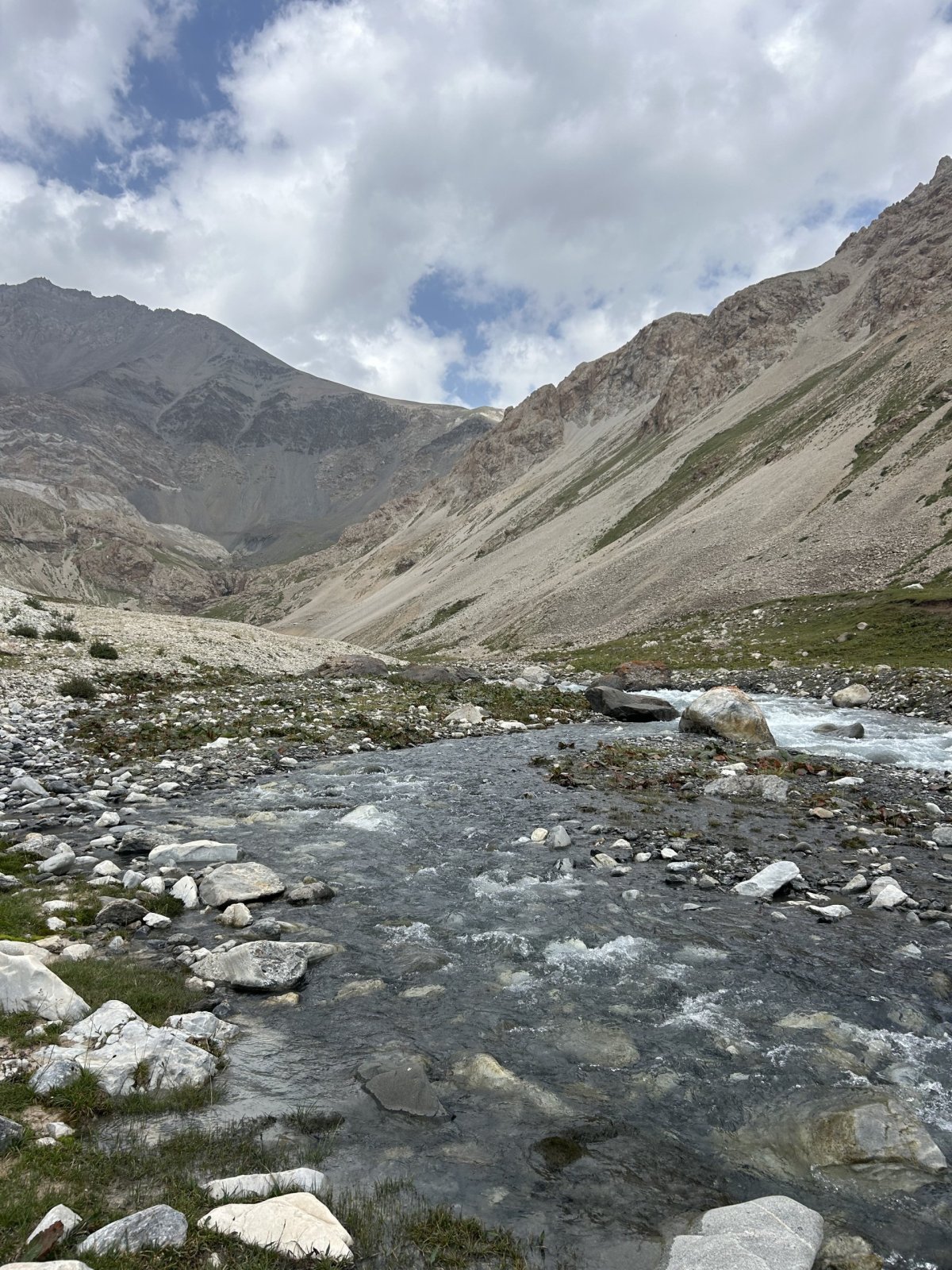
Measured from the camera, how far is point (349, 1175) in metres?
5.59

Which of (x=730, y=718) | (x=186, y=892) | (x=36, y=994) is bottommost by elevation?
(x=730, y=718)

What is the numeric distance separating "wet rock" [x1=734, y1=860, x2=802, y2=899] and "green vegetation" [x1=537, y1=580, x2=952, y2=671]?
28059 mm

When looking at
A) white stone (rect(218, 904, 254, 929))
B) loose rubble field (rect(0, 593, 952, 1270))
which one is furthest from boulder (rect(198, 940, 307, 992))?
white stone (rect(218, 904, 254, 929))

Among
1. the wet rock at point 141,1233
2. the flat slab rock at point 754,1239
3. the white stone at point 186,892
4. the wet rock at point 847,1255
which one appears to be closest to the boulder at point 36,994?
the wet rock at point 141,1233

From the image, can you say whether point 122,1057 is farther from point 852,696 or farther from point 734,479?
point 734,479

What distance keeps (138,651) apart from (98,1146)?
40069 millimetres

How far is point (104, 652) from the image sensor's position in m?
38.1

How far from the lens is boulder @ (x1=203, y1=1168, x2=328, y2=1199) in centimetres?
505

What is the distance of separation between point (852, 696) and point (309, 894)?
28.8 m

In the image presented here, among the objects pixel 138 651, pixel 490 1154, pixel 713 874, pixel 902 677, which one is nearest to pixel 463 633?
pixel 138 651

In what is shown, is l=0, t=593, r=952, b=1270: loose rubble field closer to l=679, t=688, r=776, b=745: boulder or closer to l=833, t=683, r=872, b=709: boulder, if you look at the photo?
l=679, t=688, r=776, b=745: boulder

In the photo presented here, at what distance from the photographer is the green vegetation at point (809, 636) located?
127 ft

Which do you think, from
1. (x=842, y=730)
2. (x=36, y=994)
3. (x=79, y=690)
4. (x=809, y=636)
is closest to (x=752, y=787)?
(x=842, y=730)

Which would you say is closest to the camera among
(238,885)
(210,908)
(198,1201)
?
(198,1201)
